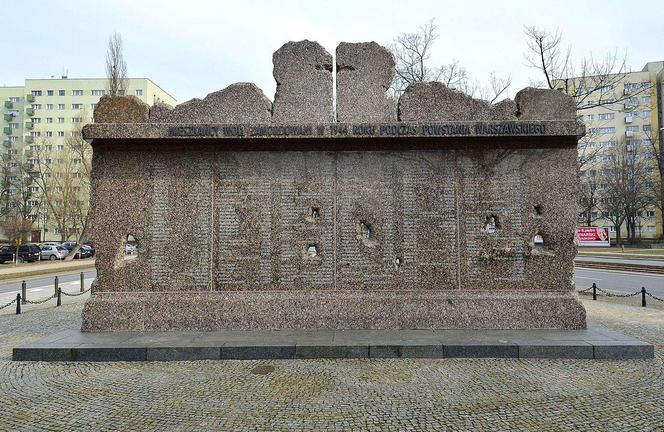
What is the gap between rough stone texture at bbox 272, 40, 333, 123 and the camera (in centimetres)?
810

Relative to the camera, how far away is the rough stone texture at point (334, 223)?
311 inches

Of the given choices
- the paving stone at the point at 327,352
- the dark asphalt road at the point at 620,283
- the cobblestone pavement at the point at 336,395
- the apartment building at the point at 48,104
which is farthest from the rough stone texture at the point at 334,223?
the apartment building at the point at 48,104

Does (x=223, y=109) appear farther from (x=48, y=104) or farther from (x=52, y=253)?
(x=48, y=104)

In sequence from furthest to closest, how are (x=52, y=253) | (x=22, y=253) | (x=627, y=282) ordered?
(x=52, y=253) < (x=22, y=253) < (x=627, y=282)

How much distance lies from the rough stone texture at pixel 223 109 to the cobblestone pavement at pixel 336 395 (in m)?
4.44

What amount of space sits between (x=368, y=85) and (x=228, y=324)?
5.29 metres

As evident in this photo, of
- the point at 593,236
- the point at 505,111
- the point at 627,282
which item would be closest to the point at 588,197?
the point at 593,236

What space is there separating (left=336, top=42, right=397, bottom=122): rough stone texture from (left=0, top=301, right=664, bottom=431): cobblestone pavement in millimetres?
4666

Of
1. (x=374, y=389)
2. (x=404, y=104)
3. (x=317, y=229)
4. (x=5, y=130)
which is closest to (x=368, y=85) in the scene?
(x=404, y=104)

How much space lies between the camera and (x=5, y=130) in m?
76.8

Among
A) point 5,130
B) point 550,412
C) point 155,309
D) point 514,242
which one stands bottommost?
point 550,412

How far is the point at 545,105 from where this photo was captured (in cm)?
796

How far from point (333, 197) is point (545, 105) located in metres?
4.43

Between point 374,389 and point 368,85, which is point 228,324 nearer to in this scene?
point 374,389
